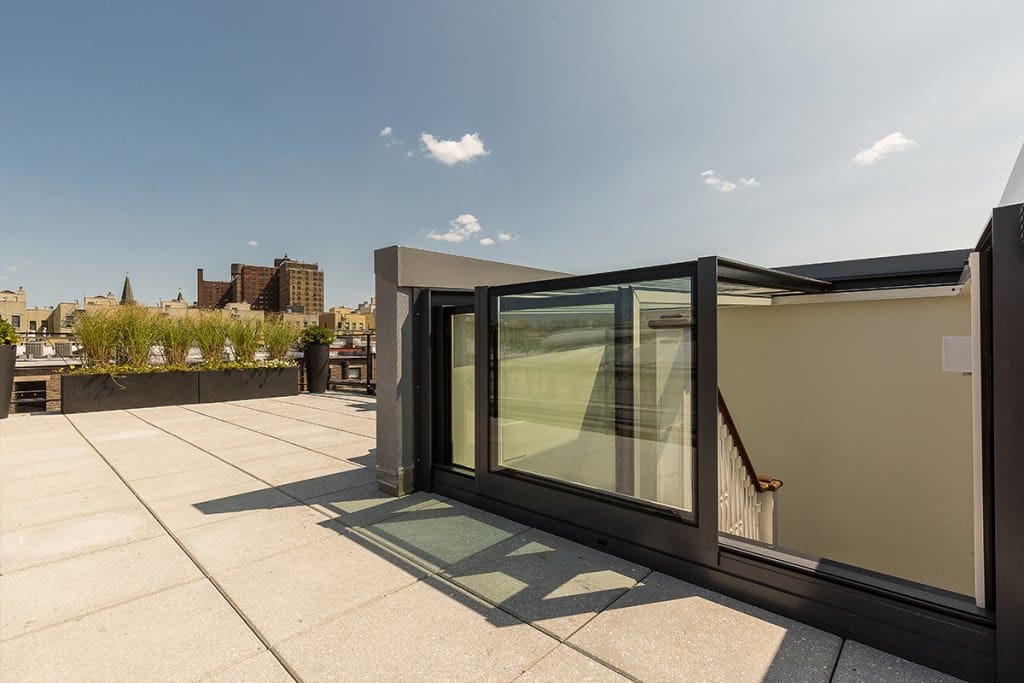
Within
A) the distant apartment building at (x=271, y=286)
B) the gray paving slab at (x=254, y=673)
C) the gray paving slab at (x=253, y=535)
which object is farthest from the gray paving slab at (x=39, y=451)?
the distant apartment building at (x=271, y=286)

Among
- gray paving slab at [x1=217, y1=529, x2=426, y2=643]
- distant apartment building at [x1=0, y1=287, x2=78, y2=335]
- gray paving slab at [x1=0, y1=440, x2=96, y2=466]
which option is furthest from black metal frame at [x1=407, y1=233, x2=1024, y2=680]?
distant apartment building at [x1=0, y1=287, x2=78, y2=335]

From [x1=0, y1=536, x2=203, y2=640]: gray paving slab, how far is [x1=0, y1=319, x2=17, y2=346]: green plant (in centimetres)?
755

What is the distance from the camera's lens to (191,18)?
7.38 metres

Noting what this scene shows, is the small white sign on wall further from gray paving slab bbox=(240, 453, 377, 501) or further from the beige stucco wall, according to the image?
gray paving slab bbox=(240, 453, 377, 501)

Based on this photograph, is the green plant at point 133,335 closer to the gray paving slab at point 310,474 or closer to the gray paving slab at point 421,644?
the gray paving slab at point 310,474

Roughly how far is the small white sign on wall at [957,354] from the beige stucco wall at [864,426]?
8.57 feet

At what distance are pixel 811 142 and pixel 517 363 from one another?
5.90m

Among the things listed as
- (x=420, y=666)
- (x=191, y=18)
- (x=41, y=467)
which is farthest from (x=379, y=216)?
(x=420, y=666)

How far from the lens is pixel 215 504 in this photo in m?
3.66

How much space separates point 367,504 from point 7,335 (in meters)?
8.40

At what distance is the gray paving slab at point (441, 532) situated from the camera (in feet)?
9.13

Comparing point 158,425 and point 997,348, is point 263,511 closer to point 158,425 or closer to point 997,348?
point 997,348

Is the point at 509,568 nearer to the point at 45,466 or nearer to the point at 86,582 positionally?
the point at 86,582

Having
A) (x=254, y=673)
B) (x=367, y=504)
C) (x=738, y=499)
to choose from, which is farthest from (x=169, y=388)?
(x=738, y=499)
